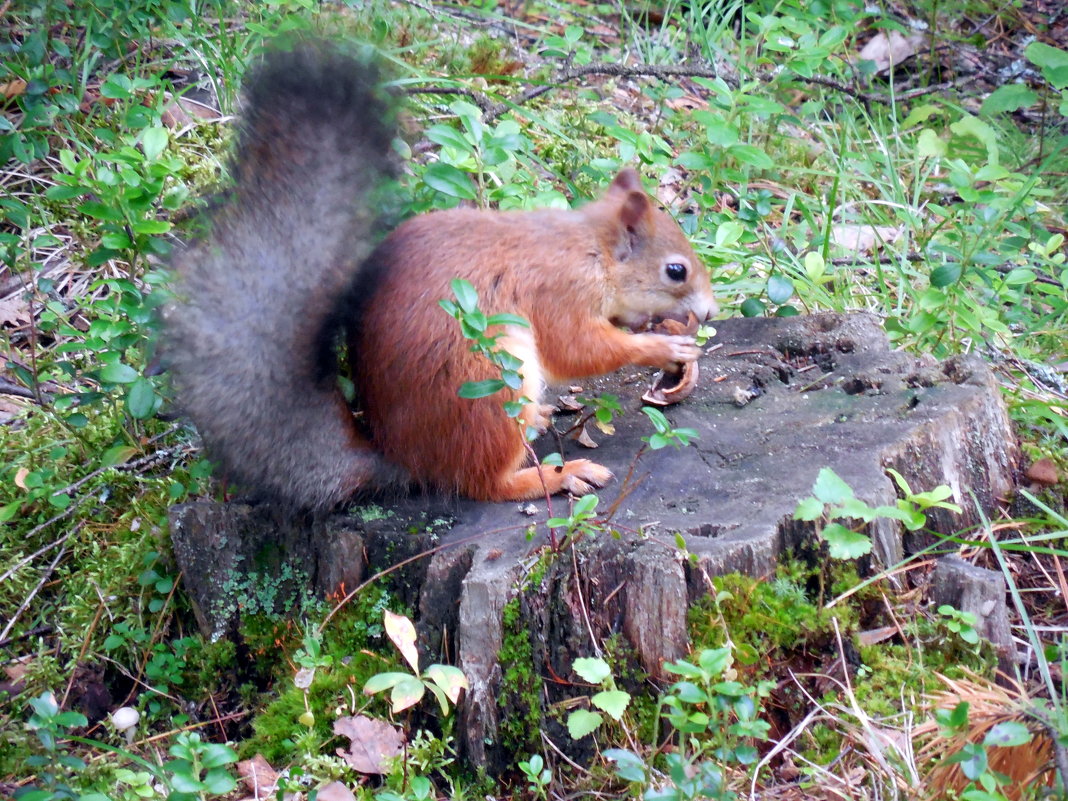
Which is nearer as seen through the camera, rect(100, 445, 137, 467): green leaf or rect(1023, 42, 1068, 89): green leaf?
rect(100, 445, 137, 467): green leaf

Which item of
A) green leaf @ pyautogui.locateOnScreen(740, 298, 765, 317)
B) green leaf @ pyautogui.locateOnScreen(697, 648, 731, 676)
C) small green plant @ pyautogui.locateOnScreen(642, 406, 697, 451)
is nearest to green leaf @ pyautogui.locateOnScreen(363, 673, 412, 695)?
green leaf @ pyautogui.locateOnScreen(697, 648, 731, 676)

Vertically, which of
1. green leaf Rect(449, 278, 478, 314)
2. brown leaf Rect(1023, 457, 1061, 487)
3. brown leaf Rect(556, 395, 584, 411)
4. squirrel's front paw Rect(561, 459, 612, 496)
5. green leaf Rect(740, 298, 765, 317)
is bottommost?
brown leaf Rect(556, 395, 584, 411)

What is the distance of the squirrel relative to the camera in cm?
172

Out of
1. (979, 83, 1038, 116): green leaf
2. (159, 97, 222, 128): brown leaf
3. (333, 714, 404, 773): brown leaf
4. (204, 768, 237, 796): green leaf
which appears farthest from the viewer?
(159, 97, 222, 128): brown leaf

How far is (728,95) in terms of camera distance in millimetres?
2395

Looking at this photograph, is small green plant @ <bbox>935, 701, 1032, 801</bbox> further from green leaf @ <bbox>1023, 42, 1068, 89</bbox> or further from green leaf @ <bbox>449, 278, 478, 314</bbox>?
green leaf @ <bbox>1023, 42, 1068, 89</bbox>

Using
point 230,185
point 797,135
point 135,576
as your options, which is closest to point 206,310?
point 230,185

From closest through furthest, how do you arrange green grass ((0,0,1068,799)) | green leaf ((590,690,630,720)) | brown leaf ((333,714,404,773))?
1. green leaf ((590,690,630,720))
2. brown leaf ((333,714,404,773))
3. green grass ((0,0,1068,799))

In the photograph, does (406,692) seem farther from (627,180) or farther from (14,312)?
(14,312)

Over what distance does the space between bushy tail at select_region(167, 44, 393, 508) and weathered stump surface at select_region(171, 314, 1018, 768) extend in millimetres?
190

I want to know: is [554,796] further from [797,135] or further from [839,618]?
[797,135]

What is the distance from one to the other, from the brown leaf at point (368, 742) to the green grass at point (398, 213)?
0.04 metres

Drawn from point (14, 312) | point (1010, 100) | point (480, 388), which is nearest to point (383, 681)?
point (480, 388)

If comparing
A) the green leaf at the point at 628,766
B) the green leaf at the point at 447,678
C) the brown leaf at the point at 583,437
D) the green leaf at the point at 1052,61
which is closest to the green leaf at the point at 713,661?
the green leaf at the point at 628,766
